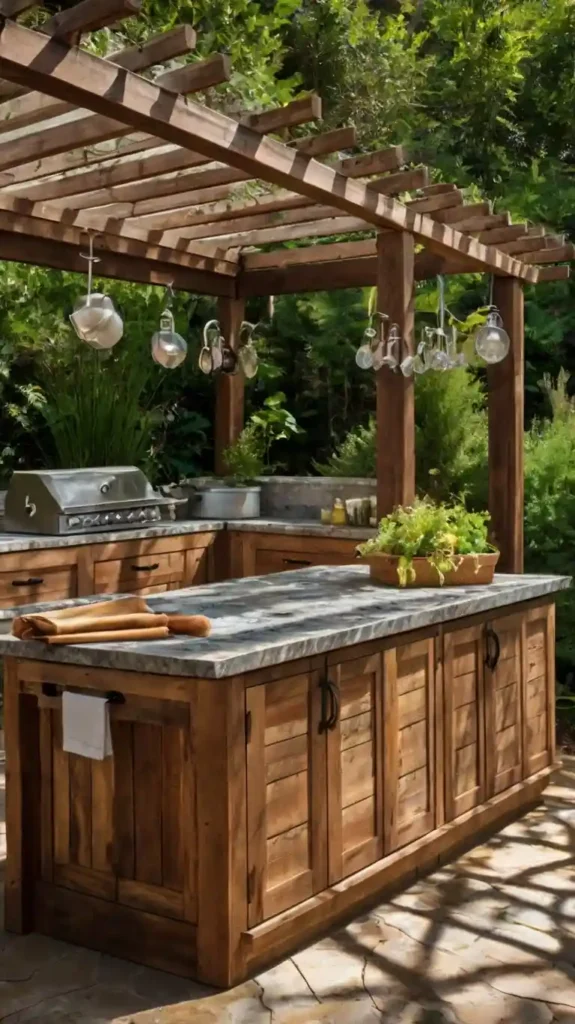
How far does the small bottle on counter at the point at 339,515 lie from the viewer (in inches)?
257

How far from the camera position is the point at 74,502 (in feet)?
20.0

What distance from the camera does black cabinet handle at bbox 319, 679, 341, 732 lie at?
3.40 metres

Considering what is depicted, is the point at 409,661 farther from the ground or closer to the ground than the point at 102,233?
closer to the ground

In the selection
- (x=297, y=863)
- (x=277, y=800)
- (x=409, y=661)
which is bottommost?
(x=297, y=863)

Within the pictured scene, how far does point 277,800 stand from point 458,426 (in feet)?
13.7

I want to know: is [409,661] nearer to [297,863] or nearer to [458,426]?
[297,863]

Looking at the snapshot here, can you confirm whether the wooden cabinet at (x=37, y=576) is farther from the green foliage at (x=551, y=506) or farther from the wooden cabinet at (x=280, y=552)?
the green foliage at (x=551, y=506)

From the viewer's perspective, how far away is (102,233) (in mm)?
6082

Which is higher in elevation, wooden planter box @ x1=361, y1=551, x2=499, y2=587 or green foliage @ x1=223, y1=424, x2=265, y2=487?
green foliage @ x1=223, y1=424, x2=265, y2=487

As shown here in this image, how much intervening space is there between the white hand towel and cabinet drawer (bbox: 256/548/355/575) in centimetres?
318

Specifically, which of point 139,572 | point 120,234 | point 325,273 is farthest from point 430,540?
point 325,273

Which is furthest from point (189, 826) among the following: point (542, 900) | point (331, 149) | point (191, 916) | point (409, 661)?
point (331, 149)

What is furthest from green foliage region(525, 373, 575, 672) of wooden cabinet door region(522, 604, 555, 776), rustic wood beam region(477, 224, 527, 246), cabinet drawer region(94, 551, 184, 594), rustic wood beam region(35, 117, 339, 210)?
rustic wood beam region(35, 117, 339, 210)

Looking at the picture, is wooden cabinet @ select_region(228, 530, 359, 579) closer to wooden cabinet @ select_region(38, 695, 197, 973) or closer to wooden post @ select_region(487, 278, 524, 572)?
wooden post @ select_region(487, 278, 524, 572)
